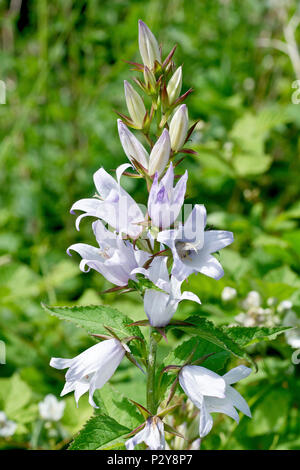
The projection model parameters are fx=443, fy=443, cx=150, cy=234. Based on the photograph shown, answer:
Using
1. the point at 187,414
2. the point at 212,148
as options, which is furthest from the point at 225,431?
the point at 212,148

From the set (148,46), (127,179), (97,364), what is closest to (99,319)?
(97,364)

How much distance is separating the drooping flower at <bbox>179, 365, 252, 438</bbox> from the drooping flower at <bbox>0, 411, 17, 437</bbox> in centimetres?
101

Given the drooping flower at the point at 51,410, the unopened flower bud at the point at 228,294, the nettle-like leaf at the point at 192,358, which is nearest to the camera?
the nettle-like leaf at the point at 192,358

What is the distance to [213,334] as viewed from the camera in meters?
0.94

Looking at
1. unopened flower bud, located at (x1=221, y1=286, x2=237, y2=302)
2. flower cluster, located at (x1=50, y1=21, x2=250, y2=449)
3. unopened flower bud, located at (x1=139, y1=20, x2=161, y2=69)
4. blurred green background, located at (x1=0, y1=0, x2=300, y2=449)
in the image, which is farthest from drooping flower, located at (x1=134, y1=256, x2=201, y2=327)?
unopened flower bud, located at (x1=221, y1=286, x2=237, y2=302)

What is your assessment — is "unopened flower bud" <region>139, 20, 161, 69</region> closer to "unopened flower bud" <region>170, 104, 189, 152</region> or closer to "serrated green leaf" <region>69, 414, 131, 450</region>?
"unopened flower bud" <region>170, 104, 189, 152</region>

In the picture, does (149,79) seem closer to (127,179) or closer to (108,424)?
(108,424)

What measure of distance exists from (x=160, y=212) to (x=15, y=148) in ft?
8.98

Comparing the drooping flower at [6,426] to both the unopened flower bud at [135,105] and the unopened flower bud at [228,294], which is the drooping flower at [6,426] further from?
the unopened flower bud at [135,105]

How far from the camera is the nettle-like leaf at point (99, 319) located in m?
1.07

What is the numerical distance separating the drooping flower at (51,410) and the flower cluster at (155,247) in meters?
0.82

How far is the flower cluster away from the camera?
0.96 meters

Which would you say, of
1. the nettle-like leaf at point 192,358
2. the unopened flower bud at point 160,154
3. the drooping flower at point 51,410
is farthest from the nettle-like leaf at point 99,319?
the drooping flower at point 51,410

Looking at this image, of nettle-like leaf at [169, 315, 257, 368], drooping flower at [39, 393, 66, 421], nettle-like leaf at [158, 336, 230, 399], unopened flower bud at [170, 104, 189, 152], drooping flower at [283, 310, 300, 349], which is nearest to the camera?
nettle-like leaf at [169, 315, 257, 368]
